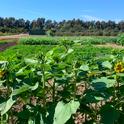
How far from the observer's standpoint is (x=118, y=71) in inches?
101

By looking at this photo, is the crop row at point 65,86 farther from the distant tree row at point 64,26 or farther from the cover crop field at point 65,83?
the distant tree row at point 64,26

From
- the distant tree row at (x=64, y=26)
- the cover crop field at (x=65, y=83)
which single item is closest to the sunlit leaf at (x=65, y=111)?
the cover crop field at (x=65, y=83)

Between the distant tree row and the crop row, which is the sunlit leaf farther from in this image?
the distant tree row

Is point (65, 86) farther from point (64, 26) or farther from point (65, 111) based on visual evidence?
point (64, 26)

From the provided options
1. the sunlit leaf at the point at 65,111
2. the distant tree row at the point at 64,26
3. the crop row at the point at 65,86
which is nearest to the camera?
the sunlit leaf at the point at 65,111

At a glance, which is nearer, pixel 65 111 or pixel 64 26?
pixel 65 111

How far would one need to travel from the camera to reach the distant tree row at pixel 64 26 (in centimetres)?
7569

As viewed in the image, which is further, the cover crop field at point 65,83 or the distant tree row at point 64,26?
the distant tree row at point 64,26

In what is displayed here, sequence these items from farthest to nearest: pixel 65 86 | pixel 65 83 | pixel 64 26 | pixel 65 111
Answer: pixel 64 26 < pixel 65 86 < pixel 65 83 < pixel 65 111

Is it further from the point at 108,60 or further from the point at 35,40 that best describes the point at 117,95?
the point at 35,40

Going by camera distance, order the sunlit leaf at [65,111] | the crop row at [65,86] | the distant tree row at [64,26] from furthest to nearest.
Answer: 1. the distant tree row at [64,26]
2. the crop row at [65,86]
3. the sunlit leaf at [65,111]

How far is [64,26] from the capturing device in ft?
284

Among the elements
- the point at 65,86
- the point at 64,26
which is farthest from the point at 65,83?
the point at 64,26

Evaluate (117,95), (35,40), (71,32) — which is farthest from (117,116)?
(71,32)
